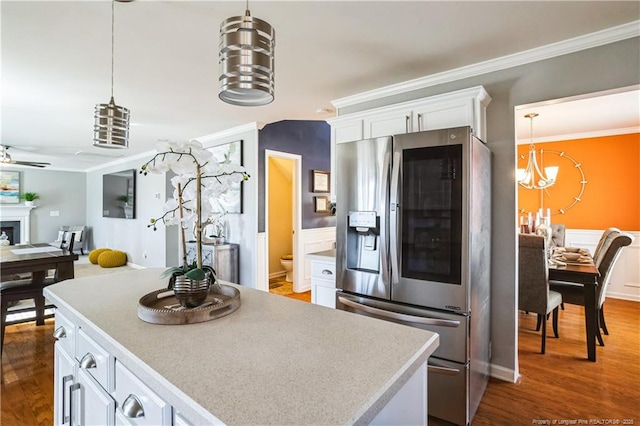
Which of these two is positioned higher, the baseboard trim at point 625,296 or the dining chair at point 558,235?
the dining chair at point 558,235

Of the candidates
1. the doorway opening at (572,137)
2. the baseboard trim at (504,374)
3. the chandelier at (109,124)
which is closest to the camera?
the chandelier at (109,124)

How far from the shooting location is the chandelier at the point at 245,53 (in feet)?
3.41

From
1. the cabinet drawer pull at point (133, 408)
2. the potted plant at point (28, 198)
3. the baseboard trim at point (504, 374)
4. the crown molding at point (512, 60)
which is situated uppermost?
the crown molding at point (512, 60)

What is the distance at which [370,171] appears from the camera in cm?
227

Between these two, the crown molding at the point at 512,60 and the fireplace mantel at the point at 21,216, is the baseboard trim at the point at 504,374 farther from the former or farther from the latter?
the fireplace mantel at the point at 21,216

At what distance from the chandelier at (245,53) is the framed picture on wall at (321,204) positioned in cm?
412

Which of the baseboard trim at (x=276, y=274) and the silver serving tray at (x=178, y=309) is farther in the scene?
the baseboard trim at (x=276, y=274)

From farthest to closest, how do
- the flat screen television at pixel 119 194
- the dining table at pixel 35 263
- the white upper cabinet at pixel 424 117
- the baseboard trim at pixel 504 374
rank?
the flat screen television at pixel 119 194 < the dining table at pixel 35 263 < the baseboard trim at pixel 504 374 < the white upper cabinet at pixel 424 117

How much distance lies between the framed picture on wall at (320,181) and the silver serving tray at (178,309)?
3857mm

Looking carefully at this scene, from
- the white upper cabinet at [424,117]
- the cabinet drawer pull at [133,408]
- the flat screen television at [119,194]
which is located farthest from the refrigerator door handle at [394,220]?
the flat screen television at [119,194]

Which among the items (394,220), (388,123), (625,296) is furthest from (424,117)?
(625,296)

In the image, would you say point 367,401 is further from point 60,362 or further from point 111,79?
point 111,79

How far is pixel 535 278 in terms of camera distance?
2826 millimetres

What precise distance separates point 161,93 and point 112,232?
607 centimetres
